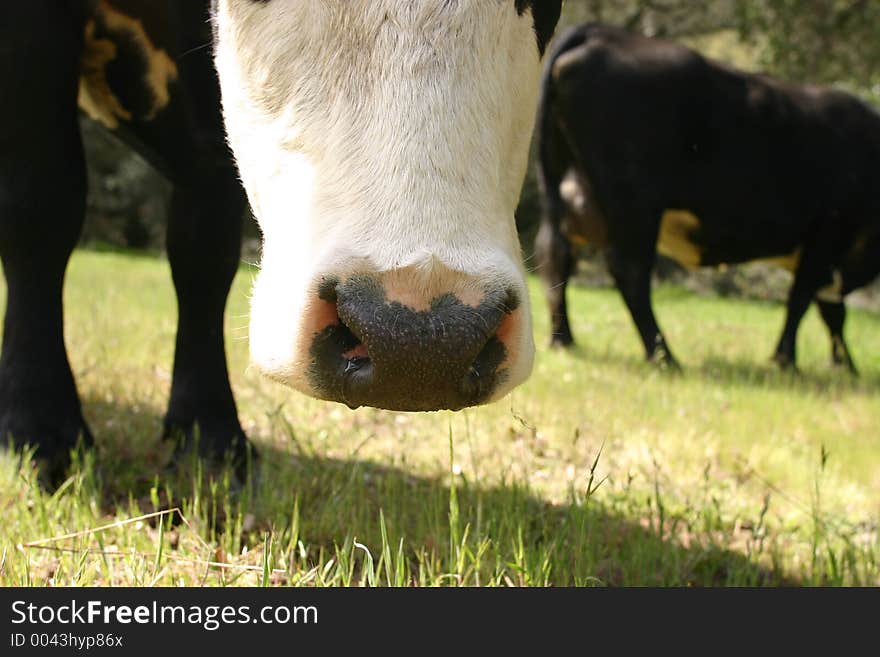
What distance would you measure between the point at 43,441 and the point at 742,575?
1.78 meters

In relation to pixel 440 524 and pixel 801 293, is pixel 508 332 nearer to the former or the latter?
pixel 440 524

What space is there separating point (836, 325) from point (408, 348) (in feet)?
23.2

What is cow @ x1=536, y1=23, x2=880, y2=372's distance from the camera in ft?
20.7

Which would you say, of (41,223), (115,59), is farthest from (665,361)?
(41,223)

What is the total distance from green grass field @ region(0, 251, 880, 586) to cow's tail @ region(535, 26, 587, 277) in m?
1.51

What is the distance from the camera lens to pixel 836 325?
25.1 feet

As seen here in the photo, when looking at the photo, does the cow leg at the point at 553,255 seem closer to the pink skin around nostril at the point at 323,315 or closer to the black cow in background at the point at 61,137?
the black cow in background at the point at 61,137

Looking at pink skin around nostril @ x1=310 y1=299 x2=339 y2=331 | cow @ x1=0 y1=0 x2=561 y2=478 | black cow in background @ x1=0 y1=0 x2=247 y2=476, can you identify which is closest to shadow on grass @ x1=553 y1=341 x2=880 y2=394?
black cow in background @ x1=0 y1=0 x2=247 y2=476

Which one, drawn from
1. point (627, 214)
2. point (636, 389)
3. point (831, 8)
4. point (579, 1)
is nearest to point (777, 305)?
point (831, 8)

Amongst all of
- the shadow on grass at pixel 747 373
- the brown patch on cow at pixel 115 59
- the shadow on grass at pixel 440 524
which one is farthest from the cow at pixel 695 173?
the brown patch on cow at pixel 115 59

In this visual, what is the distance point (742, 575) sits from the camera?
233 centimetres

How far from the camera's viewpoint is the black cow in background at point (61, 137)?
234 cm

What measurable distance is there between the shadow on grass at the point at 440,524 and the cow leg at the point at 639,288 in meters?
3.52
